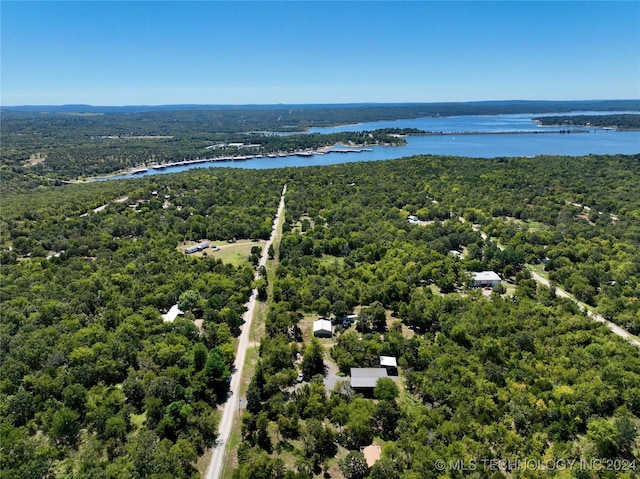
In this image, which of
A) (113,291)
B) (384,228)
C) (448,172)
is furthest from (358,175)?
(113,291)

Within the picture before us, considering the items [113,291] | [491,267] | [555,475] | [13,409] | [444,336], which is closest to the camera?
[555,475]

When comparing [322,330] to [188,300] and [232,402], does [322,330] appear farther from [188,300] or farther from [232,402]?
[188,300]

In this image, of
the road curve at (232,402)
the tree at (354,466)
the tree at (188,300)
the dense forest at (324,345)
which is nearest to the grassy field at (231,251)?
the dense forest at (324,345)

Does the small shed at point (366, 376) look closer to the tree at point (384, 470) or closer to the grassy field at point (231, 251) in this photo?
the tree at point (384, 470)

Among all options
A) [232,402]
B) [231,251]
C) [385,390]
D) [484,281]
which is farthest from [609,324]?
[231,251]

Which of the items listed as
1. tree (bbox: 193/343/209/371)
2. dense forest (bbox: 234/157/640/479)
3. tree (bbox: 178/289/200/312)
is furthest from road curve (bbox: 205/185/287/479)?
tree (bbox: 178/289/200/312)

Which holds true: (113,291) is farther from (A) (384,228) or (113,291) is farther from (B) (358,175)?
(B) (358,175)
